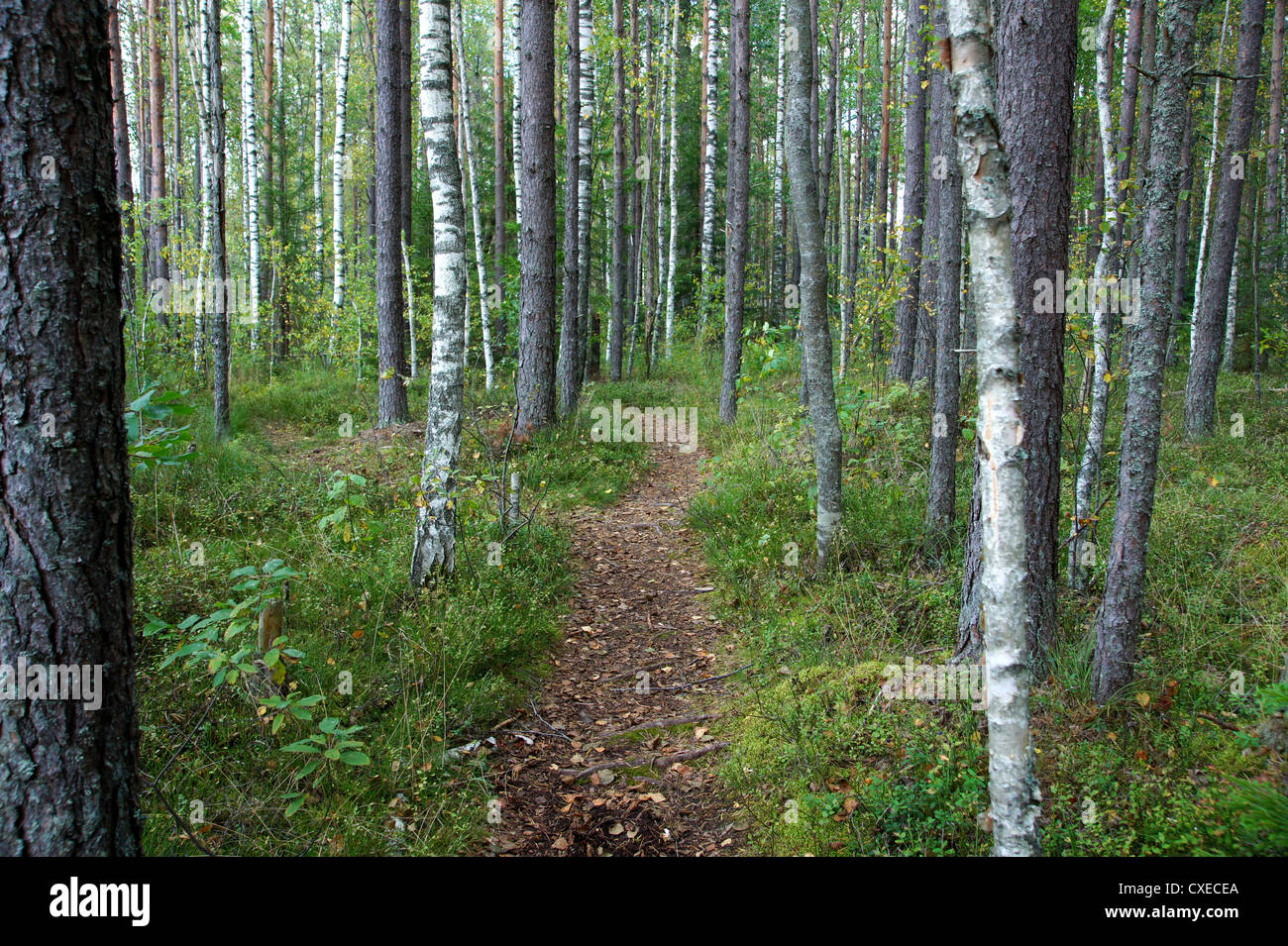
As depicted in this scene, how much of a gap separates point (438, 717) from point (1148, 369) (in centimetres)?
436

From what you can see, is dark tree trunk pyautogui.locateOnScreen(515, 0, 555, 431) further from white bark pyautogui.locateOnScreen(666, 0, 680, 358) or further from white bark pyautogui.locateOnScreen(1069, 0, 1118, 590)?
white bark pyautogui.locateOnScreen(666, 0, 680, 358)

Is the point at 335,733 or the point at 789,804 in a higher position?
the point at 335,733

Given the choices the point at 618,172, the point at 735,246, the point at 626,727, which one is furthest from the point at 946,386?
the point at 618,172

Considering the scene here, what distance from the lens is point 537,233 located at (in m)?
10.2

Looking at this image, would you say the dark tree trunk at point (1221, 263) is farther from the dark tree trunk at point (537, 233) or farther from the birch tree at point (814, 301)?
the dark tree trunk at point (537, 233)

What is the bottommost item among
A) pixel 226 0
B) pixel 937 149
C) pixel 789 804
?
pixel 789 804

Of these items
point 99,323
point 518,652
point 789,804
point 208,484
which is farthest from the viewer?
point 208,484

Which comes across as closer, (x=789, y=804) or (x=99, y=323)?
(x=99, y=323)

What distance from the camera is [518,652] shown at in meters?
5.47

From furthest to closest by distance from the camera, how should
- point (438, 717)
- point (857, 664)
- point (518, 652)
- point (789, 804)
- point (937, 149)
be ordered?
1. point (937, 149)
2. point (518, 652)
3. point (857, 664)
4. point (438, 717)
5. point (789, 804)

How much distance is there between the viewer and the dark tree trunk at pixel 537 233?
9875 mm

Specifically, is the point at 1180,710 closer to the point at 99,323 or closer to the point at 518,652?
the point at 518,652

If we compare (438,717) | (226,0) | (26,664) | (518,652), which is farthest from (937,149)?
(226,0)

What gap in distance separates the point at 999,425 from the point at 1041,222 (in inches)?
91.0
